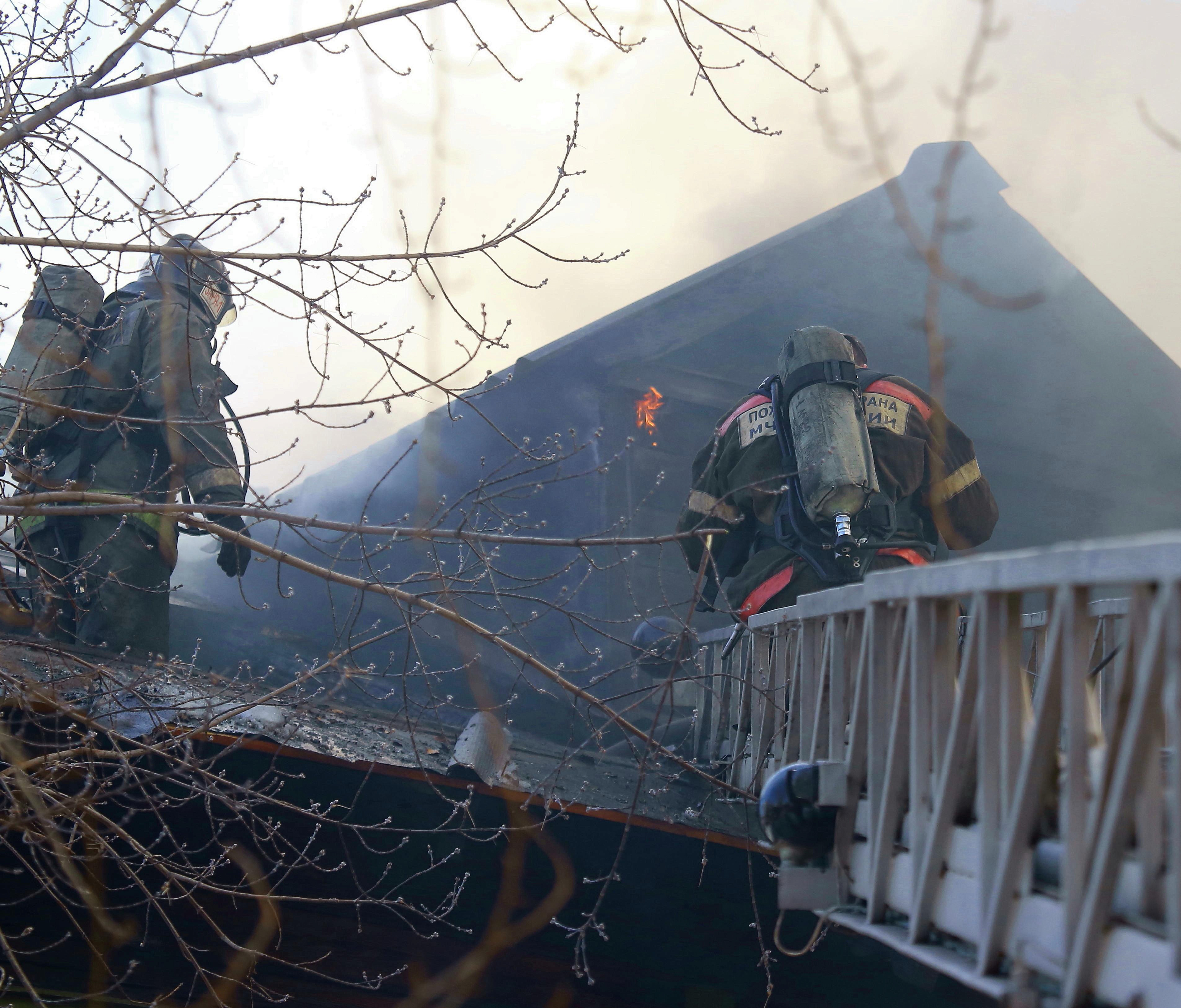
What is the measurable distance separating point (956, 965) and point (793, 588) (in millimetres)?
2143

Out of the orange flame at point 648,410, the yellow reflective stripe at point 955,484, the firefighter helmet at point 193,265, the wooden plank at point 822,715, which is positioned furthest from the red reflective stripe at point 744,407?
the orange flame at point 648,410

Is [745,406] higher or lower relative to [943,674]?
higher

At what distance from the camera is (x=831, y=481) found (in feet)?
11.1

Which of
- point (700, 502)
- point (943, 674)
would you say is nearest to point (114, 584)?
point (700, 502)

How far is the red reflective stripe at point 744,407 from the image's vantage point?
13.3ft

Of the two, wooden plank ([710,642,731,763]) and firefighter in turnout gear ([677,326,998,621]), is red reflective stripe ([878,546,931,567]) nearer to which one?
firefighter in turnout gear ([677,326,998,621])

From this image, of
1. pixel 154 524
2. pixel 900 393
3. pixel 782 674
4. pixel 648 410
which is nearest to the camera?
pixel 782 674

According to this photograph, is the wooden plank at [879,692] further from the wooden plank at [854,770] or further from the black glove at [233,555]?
the black glove at [233,555]

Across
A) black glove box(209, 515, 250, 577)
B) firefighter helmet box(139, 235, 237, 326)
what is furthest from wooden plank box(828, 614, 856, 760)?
black glove box(209, 515, 250, 577)

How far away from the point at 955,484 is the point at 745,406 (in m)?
0.92

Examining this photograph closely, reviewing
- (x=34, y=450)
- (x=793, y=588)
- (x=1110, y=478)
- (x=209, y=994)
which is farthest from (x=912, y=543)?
(x=1110, y=478)

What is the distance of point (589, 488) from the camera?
24.3 ft

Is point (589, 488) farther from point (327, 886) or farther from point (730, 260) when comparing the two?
point (327, 886)

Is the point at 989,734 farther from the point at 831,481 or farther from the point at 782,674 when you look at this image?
the point at 831,481
